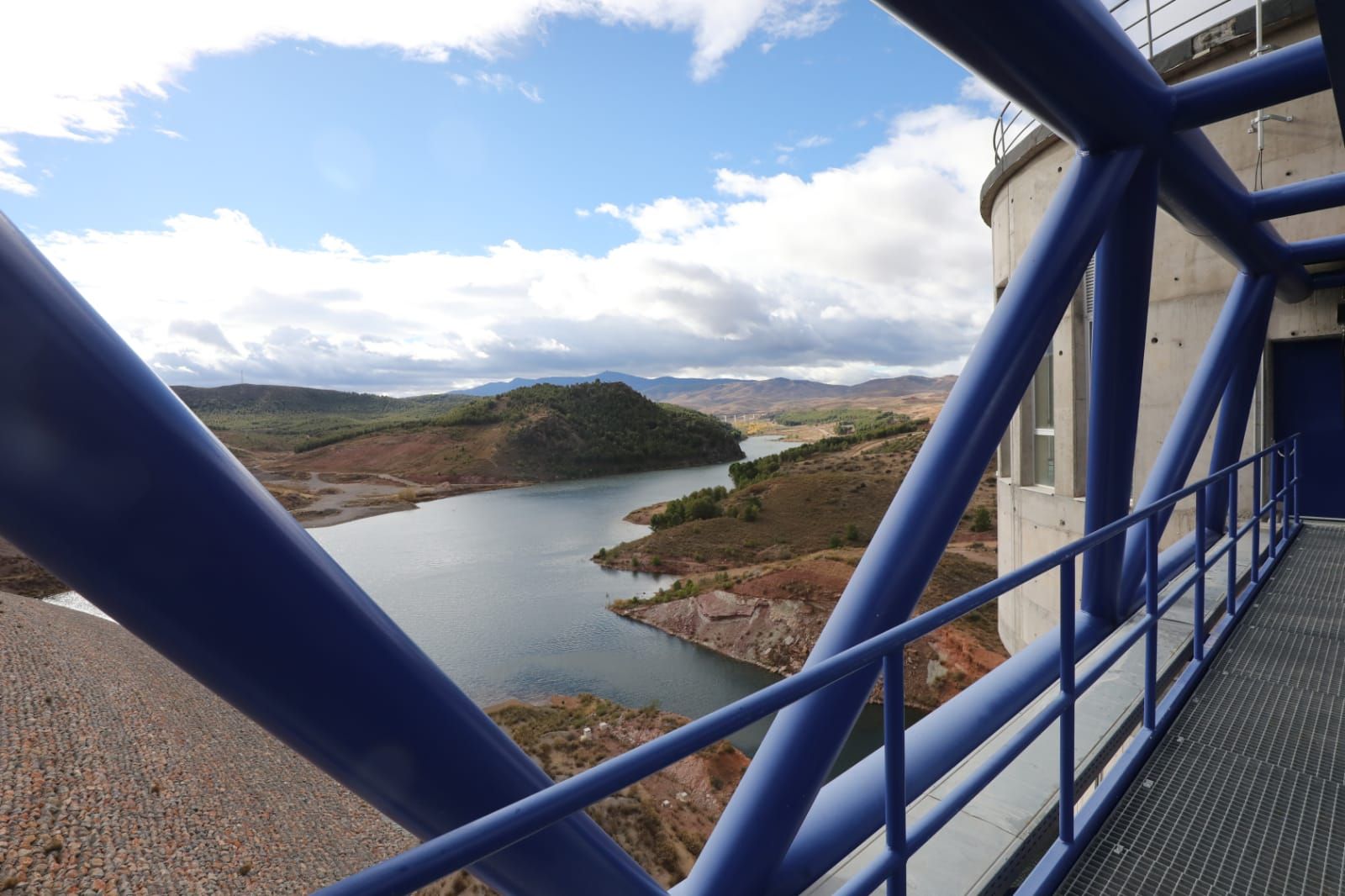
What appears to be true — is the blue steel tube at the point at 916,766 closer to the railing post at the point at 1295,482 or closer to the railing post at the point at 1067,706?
the railing post at the point at 1067,706

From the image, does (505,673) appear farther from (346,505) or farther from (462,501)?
(462,501)

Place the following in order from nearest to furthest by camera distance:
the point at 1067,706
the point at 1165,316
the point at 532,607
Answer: the point at 1067,706 < the point at 1165,316 < the point at 532,607

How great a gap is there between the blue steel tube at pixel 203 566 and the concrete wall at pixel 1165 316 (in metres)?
7.62

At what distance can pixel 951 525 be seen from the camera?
1.97 meters

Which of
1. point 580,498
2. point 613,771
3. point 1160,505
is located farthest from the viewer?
point 580,498

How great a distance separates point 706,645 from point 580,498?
33.9 metres

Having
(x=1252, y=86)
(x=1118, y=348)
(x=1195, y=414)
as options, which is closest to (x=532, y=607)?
(x=1195, y=414)

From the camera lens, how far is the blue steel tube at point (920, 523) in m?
1.70

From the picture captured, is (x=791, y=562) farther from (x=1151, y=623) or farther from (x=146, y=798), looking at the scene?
(x=1151, y=623)

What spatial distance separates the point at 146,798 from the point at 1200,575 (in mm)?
15337

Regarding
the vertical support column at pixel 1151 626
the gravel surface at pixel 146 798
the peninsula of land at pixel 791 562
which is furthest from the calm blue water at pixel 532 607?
the vertical support column at pixel 1151 626

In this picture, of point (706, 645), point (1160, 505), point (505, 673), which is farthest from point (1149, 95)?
point (505, 673)

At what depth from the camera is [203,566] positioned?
834 millimetres

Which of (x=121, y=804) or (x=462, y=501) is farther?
(x=462, y=501)
